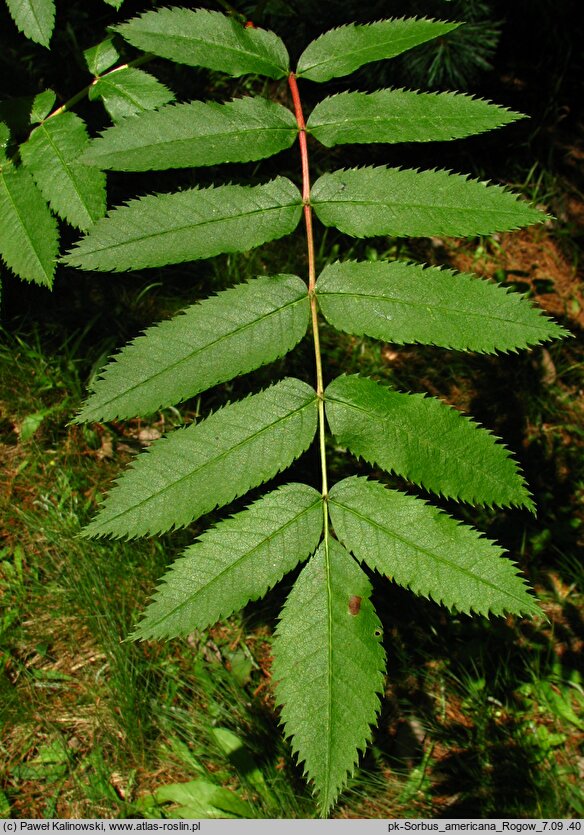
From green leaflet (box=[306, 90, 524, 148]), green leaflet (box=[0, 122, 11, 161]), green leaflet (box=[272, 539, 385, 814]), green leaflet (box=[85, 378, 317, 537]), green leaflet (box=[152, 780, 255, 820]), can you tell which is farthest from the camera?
green leaflet (box=[152, 780, 255, 820])

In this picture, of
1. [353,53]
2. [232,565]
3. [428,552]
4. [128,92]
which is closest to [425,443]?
[428,552]

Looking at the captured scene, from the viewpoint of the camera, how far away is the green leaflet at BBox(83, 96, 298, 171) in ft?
5.16

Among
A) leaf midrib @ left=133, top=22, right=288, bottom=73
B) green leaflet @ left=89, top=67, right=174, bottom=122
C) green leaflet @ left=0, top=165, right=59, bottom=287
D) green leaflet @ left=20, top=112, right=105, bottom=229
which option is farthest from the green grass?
leaf midrib @ left=133, top=22, right=288, bottom=73

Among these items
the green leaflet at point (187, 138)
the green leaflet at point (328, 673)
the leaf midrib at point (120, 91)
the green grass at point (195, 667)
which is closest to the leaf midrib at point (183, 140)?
the green leaflet at point (187, 138)

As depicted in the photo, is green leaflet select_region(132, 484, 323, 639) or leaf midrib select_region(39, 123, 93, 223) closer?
green leaflet select_region(132, 484, 323, 639)

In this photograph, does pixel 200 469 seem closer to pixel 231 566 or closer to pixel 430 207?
pixel 231 566

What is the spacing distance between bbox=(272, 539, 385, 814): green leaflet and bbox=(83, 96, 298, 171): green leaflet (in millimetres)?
979

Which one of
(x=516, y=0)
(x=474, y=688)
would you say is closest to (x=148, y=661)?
(x=474, y=688)

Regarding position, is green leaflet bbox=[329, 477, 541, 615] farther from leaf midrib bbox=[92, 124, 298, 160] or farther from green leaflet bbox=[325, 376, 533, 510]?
leaf midrib bbox=[92, 124, 298, 160]

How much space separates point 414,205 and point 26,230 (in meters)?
0.95

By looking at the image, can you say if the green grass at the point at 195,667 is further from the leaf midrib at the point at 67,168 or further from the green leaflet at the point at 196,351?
the green leaflet at the point at 196,351

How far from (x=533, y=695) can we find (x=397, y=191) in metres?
2.21

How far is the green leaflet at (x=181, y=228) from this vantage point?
150 cm

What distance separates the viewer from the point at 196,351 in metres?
1.43
